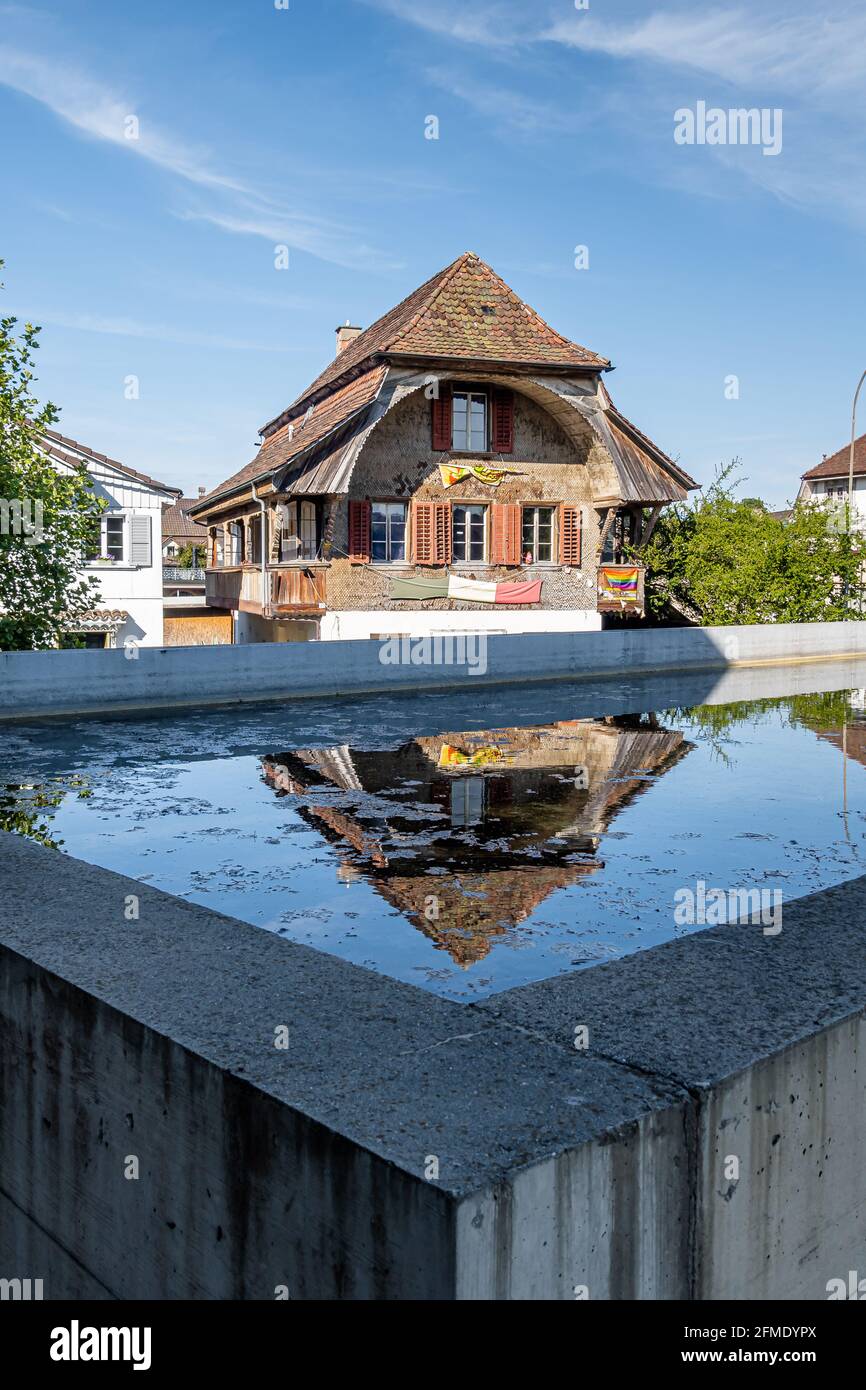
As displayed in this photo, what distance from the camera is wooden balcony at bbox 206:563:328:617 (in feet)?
98.3

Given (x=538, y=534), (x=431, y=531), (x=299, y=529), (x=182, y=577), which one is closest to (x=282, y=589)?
(x=299, y=529)

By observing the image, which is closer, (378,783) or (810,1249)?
(810,1249)

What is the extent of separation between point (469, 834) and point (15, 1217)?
483 cm

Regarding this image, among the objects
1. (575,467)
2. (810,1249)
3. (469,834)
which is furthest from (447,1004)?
(575,467)

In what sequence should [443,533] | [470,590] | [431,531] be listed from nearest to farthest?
[431,531], [443,533], [470,590]

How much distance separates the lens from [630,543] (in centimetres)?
3425

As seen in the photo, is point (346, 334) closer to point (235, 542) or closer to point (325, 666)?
point (235, 542)

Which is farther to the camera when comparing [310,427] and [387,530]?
[310,427]

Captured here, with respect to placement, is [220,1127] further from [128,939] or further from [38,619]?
[38,619]

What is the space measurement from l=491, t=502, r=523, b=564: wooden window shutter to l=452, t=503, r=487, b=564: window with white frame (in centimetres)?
32

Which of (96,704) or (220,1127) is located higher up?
(96,704)

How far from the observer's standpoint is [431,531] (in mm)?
30922

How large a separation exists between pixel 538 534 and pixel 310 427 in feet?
23.3

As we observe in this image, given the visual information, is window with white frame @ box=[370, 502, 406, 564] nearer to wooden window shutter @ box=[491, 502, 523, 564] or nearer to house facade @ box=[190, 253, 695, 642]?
house facade @ box=[190, 253, 695, 642]
